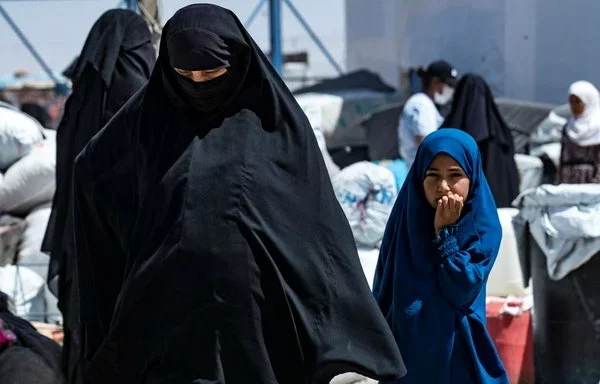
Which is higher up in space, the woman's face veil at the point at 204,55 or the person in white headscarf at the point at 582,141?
the woman's face veil at the point at 204,55

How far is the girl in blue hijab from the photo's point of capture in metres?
3.41

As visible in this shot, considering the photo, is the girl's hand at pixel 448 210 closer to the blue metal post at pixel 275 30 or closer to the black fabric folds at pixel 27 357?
the black fabric folds at pixel 27 357

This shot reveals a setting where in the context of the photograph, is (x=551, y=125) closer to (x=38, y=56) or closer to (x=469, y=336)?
(x=469, y=336)

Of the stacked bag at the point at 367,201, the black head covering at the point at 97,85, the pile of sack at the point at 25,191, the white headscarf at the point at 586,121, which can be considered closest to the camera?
the black head covering at the point at 97,85

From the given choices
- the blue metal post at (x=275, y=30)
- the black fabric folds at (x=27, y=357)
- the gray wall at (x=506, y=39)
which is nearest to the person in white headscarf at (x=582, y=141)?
the gray wall at (x=506, y=39)

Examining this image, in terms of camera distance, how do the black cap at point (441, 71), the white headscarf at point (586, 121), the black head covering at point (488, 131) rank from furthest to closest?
the black cap at point (441, 71), the black head covering at point (488, 131), the white headscarf at point (586, 121)

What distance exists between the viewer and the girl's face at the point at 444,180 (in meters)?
3.45

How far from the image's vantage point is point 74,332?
3.77 metres

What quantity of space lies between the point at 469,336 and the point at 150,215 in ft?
3.50

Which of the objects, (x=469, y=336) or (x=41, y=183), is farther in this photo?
(x=41, y=183)

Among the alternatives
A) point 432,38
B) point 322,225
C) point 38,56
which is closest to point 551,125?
point 432,38

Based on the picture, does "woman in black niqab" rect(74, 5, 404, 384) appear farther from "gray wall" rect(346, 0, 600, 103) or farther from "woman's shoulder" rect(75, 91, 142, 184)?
"gray wall" rect(346, 0, 600, 103)

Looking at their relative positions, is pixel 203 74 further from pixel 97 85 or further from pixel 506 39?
pixel 506 39

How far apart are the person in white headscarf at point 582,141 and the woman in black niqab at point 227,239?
3.90 meters
